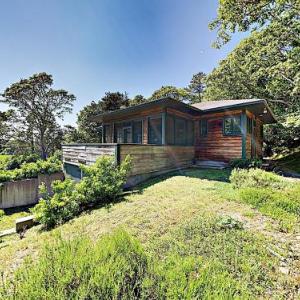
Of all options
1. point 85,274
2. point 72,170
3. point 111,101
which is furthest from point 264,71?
point 85,274

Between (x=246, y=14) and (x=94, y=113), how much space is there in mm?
17118

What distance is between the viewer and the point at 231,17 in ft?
23.0

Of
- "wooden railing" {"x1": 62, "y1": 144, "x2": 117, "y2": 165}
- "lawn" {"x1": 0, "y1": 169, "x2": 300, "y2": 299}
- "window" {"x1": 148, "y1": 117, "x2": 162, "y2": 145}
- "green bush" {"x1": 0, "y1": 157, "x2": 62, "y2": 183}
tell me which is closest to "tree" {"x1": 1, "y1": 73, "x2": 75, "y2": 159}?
"green bush" {"x1": 0, "y1": 157, "x2": 62, "y2": 183}

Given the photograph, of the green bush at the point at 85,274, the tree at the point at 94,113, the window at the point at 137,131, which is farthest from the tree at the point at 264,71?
the green bush at the point at 85,274

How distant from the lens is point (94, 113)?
20625mm

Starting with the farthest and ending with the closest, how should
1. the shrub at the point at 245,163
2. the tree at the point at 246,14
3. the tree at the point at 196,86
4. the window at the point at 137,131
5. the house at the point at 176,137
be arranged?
the tree at the point at 196,86 < the window at the point at 137,131 < the shrub at the point at 245,163 < the house at the point at 176,137 < the tree at the point at 246,14

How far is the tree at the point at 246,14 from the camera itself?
265 inches

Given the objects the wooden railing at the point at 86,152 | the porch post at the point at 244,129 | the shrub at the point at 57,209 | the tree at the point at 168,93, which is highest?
the tree at the point at 168,93

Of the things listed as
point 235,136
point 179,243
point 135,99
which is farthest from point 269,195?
point 135,99

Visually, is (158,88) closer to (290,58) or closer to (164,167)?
(290,58)

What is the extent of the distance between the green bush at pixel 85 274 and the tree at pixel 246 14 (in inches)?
346

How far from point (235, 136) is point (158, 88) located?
22189 mm

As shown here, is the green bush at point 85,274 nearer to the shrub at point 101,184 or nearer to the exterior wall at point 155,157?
the shrub at point 101,184

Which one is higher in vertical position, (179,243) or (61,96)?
(61,96)
